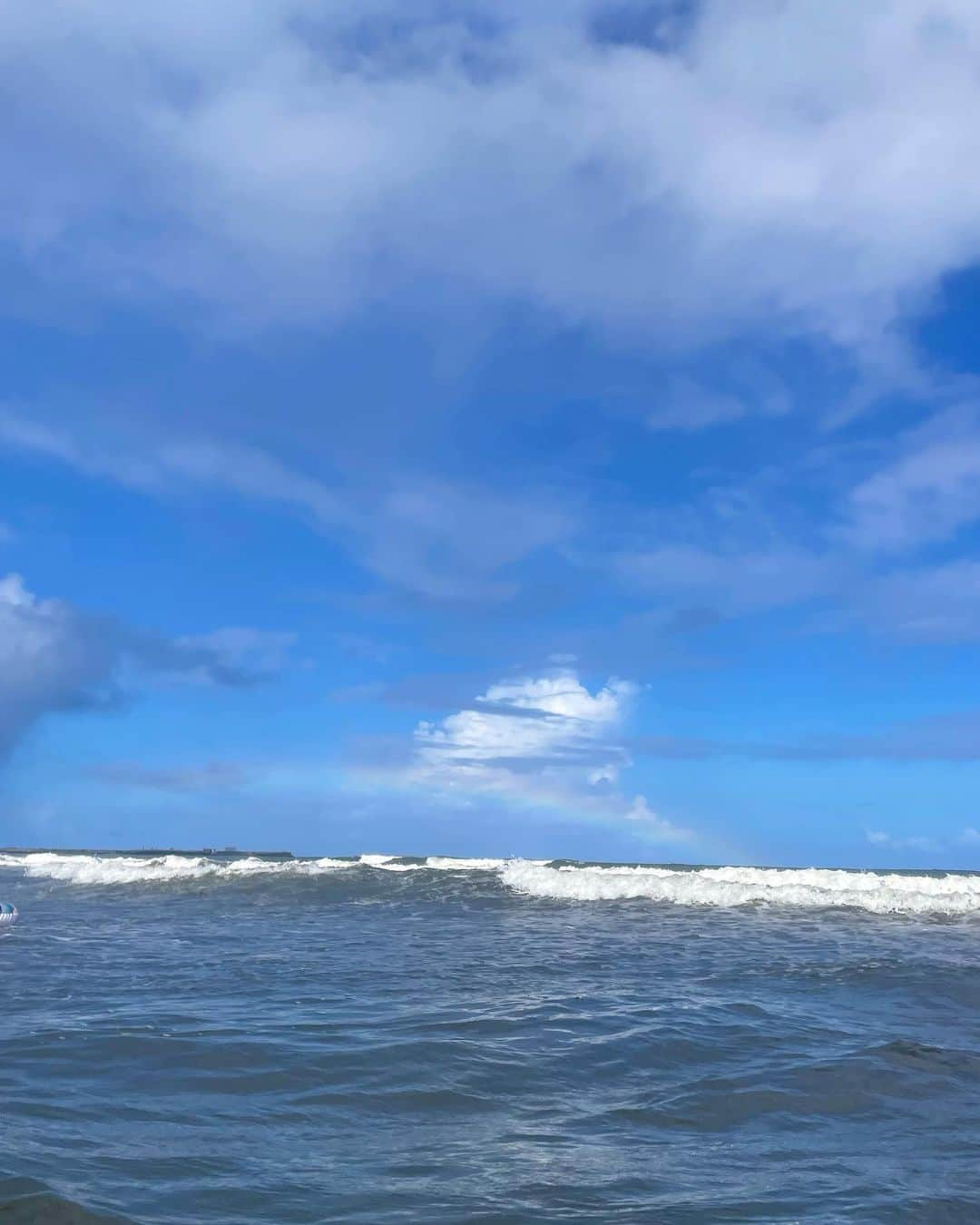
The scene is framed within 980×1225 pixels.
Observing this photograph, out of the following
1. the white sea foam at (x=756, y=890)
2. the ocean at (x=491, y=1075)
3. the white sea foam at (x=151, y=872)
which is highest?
the white sea foam at (x=756, y=890)

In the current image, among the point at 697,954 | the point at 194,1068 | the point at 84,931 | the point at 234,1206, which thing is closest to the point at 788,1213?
the point at 234,1206

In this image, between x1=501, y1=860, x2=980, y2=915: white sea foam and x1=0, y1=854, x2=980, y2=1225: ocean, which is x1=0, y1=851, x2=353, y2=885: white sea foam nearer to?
x1=501, y1=860, x2=980, y2=915: white sea foam

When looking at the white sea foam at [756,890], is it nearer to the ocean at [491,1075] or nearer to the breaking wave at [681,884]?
the breaking wave at [681,884]

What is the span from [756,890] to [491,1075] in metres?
20.7

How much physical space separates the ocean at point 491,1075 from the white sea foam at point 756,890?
17.9 ft

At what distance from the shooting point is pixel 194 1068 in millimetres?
9602

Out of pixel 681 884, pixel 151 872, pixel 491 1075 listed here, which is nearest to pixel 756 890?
pixel 681 884

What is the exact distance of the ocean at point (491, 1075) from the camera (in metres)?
6.52

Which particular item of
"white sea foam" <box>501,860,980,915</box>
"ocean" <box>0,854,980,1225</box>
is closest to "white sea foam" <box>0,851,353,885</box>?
"white sea foam" <box>501,860,980,915</box>

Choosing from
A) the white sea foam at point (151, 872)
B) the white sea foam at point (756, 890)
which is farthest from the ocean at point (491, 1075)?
the white sea foam at point (151, 872)

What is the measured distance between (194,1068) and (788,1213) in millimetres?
5944

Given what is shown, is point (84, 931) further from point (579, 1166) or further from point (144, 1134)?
point (579, 1166)

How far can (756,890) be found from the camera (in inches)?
1121

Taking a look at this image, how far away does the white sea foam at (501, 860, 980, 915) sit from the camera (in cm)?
2602
